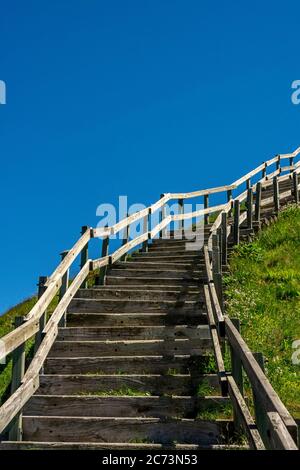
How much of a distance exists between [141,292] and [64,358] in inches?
123

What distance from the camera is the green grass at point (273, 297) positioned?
8841 mm

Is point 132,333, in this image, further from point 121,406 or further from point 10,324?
point 10,324

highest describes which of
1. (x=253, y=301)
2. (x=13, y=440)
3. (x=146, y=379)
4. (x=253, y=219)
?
(x=253, y=219)

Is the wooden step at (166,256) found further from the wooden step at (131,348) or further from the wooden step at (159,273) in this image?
the wooden step at (131,348)

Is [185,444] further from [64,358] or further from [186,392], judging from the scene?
[64,358]

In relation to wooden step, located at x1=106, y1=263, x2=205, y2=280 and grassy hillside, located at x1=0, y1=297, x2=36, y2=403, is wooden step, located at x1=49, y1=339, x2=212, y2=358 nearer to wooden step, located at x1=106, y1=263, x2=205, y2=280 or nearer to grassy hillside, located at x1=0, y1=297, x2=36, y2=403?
grassy hillside, located at x1=0, y1=297, x2=36, y2=403

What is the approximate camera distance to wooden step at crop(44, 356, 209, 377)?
8297mm

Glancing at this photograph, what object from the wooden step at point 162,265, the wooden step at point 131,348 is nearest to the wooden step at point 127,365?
the wooden step at point 131,348

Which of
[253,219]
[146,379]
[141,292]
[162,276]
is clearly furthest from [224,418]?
[253,219]

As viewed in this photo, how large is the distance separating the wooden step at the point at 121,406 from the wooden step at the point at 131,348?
5.46 feet

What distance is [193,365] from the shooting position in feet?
27.3

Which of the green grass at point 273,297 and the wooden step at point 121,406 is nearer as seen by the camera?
the wooden step at point 121,406

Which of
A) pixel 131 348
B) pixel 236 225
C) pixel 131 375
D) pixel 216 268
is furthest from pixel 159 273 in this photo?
pixel 131 375

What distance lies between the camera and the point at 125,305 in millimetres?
10859
